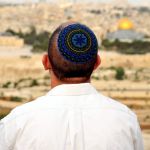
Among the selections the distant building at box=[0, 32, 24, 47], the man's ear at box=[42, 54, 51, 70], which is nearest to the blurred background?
the distant building at box=[0, 32, 24, 47]

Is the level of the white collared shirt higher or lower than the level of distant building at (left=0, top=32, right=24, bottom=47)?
higher

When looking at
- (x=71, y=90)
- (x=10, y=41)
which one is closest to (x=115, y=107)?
(x=71, y=90)

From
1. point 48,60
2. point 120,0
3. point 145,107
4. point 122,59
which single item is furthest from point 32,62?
point 120,0

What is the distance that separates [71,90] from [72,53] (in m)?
0.12

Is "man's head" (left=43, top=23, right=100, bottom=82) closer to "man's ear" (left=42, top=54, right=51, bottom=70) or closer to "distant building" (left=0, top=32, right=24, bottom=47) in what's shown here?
"man's ear" (left=42, top=54, right=51, bottom=70)

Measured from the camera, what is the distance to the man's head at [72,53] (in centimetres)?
164

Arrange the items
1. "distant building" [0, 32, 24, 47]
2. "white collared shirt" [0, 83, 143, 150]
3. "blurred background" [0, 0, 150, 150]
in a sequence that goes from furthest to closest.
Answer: "distant building" [0, 32, 24, 47] < "blurred background" [0, 0, 150, 150] < "white collared shirt" [0, 83, 143, 150]

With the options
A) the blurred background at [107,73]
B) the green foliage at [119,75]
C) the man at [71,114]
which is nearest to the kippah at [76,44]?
the man at [71,114]

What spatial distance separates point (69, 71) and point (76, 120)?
0.18 meters

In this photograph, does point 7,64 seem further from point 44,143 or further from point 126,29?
point 44,143

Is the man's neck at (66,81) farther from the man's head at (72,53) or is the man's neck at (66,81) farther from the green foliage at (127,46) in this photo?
the green foliage at (127,46)

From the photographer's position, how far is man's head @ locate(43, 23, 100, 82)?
164 cm

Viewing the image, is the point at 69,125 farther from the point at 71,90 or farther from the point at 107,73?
the point at 107,73

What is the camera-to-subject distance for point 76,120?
157 centimetres
